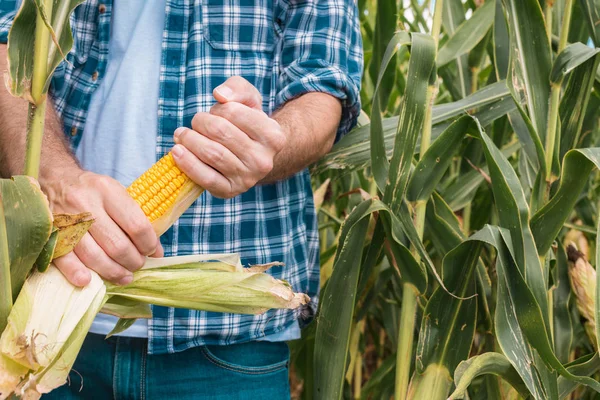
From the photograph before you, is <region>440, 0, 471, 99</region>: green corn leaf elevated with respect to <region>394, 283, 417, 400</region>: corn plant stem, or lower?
elevated

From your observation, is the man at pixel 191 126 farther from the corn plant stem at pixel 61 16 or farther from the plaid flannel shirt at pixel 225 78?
the corn plant stem at pixel 61 16

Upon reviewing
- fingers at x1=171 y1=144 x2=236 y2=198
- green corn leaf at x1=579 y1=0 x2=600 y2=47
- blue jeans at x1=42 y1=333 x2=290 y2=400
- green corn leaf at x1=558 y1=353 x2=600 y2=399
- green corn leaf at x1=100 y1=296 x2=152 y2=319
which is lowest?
blue jeans at x1=42 y1=333 x2=290 y2=400

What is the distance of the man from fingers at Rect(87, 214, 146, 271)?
25 centimetres

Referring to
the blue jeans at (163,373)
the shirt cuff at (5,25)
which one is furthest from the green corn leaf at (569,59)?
the shirt cuff at (5,25)

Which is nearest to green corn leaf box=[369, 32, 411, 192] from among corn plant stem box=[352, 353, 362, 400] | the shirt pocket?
the shirt pocket

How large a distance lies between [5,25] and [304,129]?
488mm

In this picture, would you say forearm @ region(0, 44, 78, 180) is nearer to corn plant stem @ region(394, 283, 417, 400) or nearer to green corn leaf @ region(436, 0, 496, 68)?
corn plant stem @ region(394, 283, 417, 400)

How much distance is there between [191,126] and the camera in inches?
38.4

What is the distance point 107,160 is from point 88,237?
1.10 ft

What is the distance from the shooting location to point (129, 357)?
39.9 inches

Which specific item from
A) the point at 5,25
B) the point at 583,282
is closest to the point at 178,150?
the point at 5,25

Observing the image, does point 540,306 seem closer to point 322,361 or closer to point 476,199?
point 322,361

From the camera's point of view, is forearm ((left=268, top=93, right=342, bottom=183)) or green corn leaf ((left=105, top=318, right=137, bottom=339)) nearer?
green corn leaf ((left=105, top=318, right=137, bottom=339))

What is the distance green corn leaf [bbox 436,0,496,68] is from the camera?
1290 millimetres
